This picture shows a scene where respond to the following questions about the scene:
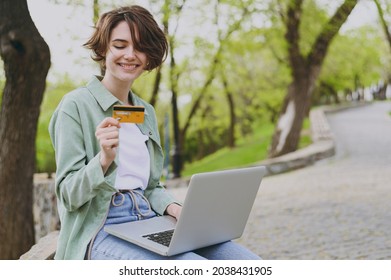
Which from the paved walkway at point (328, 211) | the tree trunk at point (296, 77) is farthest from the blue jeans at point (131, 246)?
the tree trunk at point (296, 77)

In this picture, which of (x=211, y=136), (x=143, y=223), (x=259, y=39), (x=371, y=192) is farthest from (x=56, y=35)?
(x=211, y=136)

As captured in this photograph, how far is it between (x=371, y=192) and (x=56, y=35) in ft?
9.67

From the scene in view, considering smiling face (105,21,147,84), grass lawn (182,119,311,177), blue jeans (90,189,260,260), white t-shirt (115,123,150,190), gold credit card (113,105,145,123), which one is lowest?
grass lawn (182,119,311,177)

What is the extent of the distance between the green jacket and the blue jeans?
0.11ft

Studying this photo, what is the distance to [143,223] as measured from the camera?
137cm

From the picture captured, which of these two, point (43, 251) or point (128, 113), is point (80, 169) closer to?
point (128, 113)

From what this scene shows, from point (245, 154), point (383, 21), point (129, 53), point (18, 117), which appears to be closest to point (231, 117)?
point (245, 154)

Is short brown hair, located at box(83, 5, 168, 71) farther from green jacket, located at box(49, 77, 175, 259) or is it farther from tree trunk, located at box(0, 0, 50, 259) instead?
tree trunk, located at box(0, 0, 50, 259)

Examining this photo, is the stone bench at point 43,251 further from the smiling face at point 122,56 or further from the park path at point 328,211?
the park path at point 328,211

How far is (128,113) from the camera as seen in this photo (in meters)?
1.27

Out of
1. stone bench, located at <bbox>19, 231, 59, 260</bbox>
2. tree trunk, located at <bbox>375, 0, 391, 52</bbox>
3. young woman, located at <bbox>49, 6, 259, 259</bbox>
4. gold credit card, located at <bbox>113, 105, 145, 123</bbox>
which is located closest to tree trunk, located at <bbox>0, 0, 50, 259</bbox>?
stone bench, located at <bbox>19, 231, 59, 260</bbox>

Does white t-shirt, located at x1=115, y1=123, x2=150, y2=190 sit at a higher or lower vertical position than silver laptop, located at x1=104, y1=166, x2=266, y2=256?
higher

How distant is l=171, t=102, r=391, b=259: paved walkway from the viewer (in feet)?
10.0

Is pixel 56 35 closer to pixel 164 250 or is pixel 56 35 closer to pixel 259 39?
pixel 259 39
